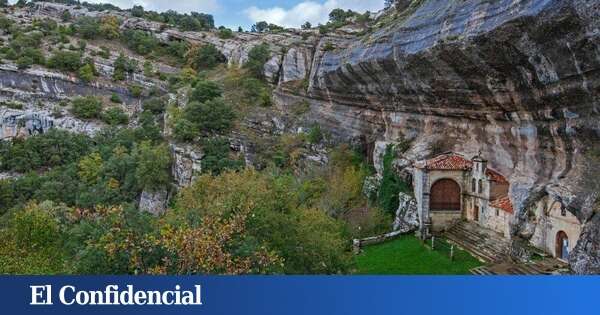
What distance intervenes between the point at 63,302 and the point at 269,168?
2646cm

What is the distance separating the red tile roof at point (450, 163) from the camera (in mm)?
23531

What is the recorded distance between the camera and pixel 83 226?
12.0m

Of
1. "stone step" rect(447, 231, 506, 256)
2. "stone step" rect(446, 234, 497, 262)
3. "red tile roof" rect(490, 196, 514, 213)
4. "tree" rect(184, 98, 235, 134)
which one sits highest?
"tree" rect(184, 98, 235, 134)

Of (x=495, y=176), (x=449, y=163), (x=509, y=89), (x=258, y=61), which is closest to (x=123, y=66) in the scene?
(x=258, y=61)

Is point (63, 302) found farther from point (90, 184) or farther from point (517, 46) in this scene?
point (90, 184)

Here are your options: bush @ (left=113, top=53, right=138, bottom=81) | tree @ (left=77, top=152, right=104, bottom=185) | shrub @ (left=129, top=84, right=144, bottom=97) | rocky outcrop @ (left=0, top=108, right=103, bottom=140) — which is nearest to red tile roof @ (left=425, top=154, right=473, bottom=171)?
tree @ (left=77, top=152, right=104, bottom=185)

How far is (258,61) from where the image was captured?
1983 inches

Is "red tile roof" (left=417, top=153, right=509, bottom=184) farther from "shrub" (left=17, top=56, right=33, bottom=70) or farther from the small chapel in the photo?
"shrub" (left=17, top=56, right=33, bottom=70)

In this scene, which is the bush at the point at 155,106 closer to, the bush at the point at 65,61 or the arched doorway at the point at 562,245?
the bush at the point at 65,61

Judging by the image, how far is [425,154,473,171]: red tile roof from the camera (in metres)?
23.5

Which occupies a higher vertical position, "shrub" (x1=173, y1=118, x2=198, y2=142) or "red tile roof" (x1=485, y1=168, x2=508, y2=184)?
"shrub" (x1=173, y1=118, x2=198, y2=142)

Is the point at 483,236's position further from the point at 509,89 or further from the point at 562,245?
the point at 509,89

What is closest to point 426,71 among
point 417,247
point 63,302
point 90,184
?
point 417,247

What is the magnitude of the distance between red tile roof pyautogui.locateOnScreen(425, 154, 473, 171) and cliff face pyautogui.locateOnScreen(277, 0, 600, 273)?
0.60 meters
